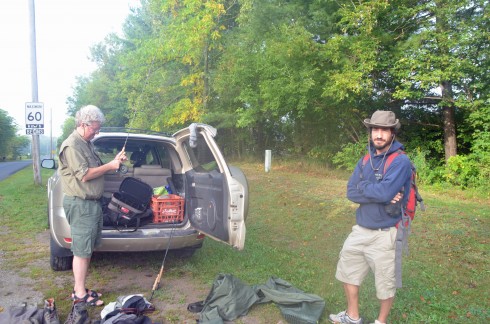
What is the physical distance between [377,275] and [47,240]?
16.7 ft

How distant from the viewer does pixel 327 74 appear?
12812mm

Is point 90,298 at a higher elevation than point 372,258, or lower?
lower

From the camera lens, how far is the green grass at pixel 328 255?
12.9ft

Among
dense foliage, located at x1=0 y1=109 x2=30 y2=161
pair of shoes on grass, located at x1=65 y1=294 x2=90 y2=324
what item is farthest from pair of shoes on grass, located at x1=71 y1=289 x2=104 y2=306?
dense foliage, located at x1=0 y1=109 x2=30 y2=161

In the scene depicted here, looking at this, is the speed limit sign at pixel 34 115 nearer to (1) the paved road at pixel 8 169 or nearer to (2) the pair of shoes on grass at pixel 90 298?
(1) the paved road at pixel 8 169

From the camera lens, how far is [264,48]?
52.6ft

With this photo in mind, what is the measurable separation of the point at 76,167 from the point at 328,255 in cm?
360

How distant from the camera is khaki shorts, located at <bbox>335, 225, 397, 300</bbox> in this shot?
309 centimetres

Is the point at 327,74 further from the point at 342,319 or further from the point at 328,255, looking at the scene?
the point at 342,319

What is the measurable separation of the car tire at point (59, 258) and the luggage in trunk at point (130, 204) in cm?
63

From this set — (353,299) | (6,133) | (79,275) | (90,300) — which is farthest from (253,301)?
(6,133)

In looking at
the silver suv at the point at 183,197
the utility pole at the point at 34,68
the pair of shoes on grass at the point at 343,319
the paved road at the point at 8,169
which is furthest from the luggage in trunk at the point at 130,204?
the paved road at the point at 8,169

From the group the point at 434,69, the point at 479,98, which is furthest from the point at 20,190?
the point at 479,98

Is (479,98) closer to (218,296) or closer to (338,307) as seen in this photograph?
(338,307)
